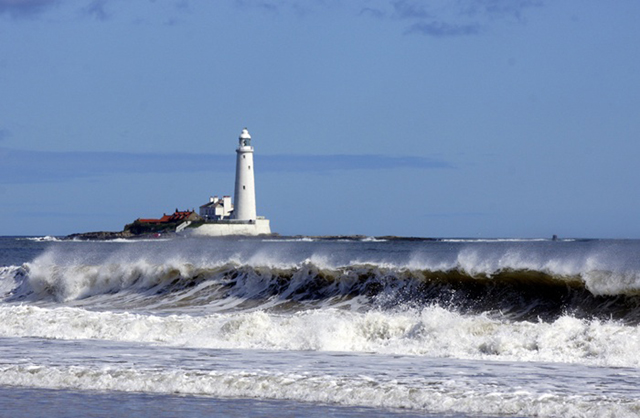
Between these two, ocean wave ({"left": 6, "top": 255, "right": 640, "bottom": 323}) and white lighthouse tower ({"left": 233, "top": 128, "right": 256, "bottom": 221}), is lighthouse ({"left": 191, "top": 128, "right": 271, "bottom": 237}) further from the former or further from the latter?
ocean wave ({"left": 6, "top": 255, "right": 640, "bottom": 323})

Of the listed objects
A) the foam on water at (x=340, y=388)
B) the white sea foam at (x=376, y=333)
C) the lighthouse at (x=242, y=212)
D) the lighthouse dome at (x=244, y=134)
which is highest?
the lighthouse dome at (x=244, y=134)

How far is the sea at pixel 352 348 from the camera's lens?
941 cm

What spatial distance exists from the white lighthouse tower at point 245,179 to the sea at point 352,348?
57159mm

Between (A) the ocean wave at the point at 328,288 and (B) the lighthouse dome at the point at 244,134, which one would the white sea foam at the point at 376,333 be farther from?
(B) the lighthouse dome at the point at 244,134

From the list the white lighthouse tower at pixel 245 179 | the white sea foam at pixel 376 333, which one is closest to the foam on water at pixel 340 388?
the white sea foam at pixel 376 333

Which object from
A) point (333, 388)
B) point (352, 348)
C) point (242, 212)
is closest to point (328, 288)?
point (352, 348)

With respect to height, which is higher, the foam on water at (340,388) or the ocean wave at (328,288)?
the ocean wave at (328,288)

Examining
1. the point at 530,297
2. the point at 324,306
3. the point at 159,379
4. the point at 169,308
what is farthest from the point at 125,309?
the point at 159,379

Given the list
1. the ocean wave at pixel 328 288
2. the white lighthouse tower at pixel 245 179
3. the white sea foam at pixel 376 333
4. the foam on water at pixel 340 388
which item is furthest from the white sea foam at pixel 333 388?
the white lighthouse tower at pixel 245 179

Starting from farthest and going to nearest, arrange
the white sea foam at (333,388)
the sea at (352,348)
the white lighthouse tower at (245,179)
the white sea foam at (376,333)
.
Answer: the white lighthouse tower at (245,179)
the white sea foam at (376,333)
the sea at (352,348)
the white sea foam at (333,388)

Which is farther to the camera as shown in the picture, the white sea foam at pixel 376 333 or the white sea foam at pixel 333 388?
the white sea foam at pixel 376 333

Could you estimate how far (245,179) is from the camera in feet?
Answer: 264

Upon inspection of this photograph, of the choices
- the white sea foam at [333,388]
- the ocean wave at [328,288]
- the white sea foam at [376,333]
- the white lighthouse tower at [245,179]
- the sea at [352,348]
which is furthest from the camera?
the white lighthouse tower at [245,179]

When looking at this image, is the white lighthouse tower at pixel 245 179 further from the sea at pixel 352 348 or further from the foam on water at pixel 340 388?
the foam on water at pixel 340 388
